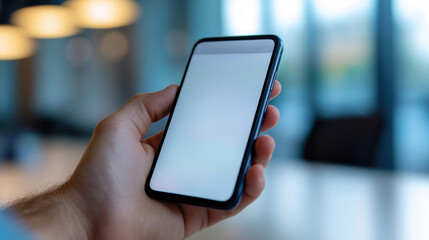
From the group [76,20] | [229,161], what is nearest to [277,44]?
[229,161]

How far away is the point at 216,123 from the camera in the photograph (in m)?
0.64

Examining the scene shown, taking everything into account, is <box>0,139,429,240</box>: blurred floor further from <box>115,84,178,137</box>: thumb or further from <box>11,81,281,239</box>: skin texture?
<box>115,84,178,137</box>: thumb

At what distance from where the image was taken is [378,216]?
0.74m

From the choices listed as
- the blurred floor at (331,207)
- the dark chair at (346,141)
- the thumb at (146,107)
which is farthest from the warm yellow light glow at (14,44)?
the thumb at (146,107)

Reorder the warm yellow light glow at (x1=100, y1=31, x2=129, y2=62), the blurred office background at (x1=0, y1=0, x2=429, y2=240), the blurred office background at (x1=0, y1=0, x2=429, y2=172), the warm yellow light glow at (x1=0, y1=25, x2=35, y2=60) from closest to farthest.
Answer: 1. the blurred office background at (x1=0, y1=0, x2=429, y2=240)
2. the blurred office background at (x1=0, y1=0, x2=429, y2=172)
3. the warm yellow light glow at (x1=0, y1=25, x2=35, y2=60)
4. the warm yellow light glow at (x1=100, y1=31, x2=129, y2=62)

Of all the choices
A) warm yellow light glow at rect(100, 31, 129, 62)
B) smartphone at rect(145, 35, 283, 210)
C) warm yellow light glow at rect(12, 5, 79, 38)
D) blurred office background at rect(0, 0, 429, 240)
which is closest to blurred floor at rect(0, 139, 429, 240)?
blurred office background at rect(0, 0, 429, 240)

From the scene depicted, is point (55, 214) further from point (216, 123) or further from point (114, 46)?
point (114, 46)

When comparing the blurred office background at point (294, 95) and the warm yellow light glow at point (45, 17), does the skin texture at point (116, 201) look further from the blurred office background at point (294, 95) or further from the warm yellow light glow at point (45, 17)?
the warm yellow light glow at point (45, 17)

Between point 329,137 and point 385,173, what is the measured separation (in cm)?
33

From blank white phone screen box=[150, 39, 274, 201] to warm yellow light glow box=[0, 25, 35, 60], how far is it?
425cm

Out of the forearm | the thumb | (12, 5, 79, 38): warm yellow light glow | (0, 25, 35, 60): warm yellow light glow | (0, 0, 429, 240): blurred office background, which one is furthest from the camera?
(0, 25, 35, 60): warm yellow light glow

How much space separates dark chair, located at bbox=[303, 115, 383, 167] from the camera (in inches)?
55.1

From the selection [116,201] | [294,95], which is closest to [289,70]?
[294,95]

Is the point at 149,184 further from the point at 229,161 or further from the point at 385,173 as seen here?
the point at 385,173
